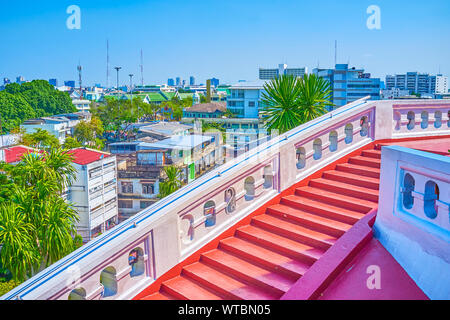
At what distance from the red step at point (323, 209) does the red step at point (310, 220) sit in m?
0.08

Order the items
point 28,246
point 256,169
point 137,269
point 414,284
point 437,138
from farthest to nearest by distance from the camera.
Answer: point 28,246 < point 437,138 < point 256,169 < point 137,269 < point 414,284

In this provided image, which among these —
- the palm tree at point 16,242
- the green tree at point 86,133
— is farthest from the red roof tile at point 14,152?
the green tree at point 86,133

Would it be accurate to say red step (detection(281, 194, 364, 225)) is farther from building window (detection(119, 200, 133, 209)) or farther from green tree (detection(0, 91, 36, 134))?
green tree (detection(0, 91, 36, 134))

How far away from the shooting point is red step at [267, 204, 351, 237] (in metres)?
5.43

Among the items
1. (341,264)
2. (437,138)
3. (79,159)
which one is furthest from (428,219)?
(79,159)

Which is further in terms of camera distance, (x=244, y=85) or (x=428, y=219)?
(x=244, y=85)

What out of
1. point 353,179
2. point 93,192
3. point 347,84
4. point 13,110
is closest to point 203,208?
point 353,179

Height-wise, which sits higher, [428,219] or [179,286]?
[428,219]

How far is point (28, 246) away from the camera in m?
11.2

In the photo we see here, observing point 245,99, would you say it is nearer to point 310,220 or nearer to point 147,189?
point 147,189

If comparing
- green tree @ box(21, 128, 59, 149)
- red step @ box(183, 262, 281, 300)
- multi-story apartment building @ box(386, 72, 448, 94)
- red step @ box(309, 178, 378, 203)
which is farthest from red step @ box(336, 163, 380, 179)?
multi-story apartment building @ box(386, 72, 448, 94)

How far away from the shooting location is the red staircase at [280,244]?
4.89 meters

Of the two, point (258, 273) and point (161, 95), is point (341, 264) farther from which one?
point (161, 95)

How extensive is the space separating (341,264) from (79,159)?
85.4ft
